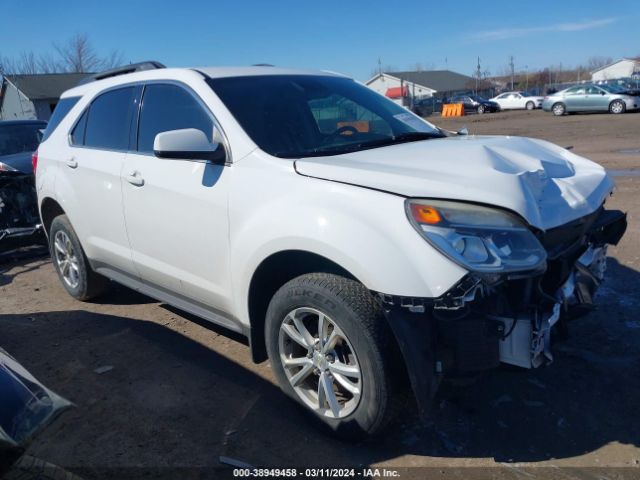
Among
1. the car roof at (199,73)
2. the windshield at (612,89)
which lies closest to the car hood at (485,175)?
the car roof at (199,73)

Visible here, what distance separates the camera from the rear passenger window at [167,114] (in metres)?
3.65

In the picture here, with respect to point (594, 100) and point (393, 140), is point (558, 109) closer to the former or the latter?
point (594, 100)

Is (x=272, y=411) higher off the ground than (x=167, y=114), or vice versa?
(x=167, y=114)

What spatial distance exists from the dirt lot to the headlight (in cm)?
63

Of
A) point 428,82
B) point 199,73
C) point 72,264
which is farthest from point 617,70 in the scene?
point 199,73

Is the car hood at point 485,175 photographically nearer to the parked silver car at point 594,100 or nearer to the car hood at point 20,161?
the car hood at point 20,161

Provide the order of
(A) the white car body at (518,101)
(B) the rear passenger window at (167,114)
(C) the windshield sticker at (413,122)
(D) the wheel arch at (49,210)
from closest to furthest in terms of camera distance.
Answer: (B) the rear passenger window at (167,114) < (C) the windshield sticker at (413,122) < (D) the wheel arch at (49,210) < (A) the white car body at (518,101)

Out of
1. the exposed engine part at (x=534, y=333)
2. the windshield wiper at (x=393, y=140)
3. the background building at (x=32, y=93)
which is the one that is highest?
the background building at (x=32, y=93)

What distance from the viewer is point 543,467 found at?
109 inches

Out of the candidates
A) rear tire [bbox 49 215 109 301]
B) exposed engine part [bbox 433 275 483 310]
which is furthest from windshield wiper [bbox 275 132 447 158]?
rear tire [bbox 49 215 109 301]

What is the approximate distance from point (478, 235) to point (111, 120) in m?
3.18

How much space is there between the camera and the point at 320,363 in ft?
9.88

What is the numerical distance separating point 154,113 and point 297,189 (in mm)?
1652

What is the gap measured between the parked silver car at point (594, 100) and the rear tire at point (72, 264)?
29.2 meters
